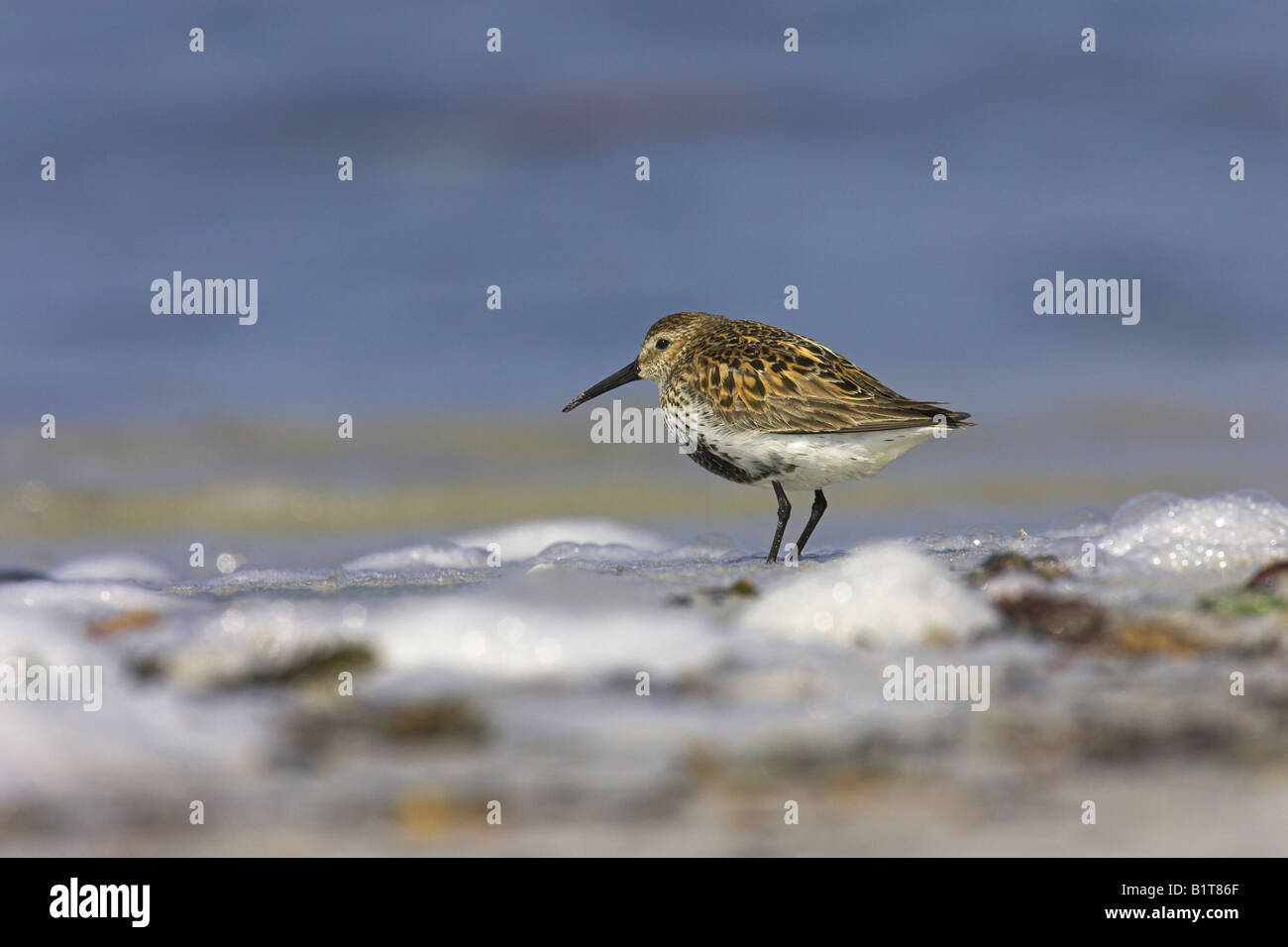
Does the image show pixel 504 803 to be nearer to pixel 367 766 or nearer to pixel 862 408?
pixel 367 766

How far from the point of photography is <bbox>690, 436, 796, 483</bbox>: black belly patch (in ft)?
22.3

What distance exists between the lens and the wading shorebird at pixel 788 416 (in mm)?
6648

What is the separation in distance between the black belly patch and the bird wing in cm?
19

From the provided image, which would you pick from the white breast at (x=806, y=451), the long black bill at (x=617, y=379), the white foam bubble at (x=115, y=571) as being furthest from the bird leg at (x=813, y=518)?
the white foam bubble at (x=115, y=571)

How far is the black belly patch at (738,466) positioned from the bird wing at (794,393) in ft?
0.62

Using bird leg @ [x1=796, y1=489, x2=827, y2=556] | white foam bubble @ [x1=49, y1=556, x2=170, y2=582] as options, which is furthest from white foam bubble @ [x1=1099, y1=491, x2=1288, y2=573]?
white foam bubble @ [x1=49, y1=556, x2=170, y2=582]

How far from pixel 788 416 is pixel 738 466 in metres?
0.40

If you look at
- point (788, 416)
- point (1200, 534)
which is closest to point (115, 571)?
point (788, 416)

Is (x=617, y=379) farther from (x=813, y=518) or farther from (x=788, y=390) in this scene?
(x=788, y=390)

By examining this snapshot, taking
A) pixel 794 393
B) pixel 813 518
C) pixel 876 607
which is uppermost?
pixel 794 393

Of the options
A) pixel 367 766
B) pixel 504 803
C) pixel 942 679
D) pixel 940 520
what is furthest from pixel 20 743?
pixel 940 520

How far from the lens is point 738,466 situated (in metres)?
6.91

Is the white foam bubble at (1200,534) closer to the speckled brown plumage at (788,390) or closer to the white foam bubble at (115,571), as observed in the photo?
the speckled brown plumage at (788,390)

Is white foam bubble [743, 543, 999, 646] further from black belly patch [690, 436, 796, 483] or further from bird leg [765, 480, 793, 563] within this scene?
bird leg [765, 480, 793, 563]
